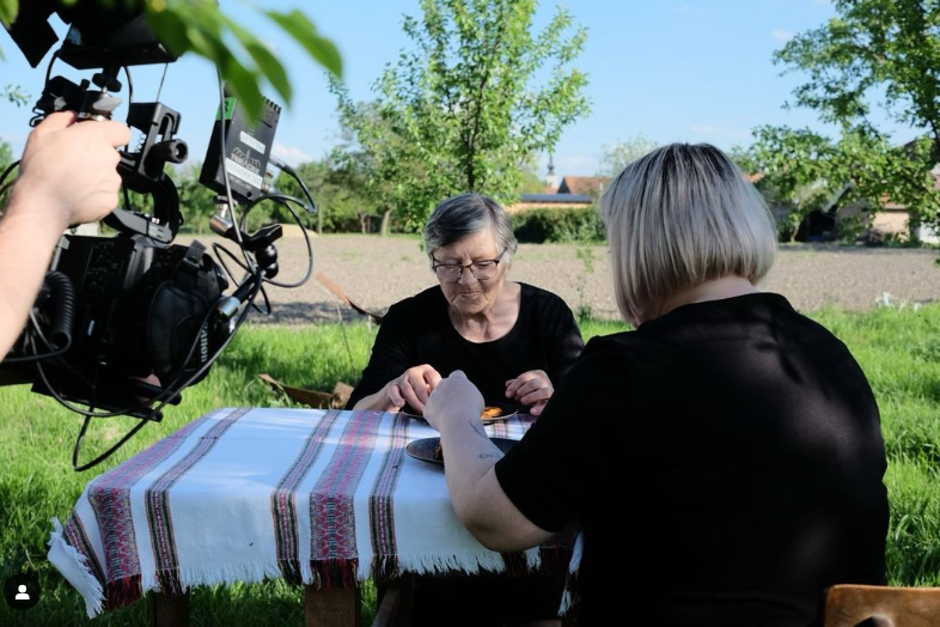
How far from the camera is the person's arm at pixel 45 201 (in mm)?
1246

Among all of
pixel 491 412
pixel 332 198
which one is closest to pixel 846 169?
pixel 491 412

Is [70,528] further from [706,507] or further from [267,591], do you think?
[267,591]

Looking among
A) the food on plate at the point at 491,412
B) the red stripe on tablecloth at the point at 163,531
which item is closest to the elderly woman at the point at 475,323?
the food on plate at the point at 491,412

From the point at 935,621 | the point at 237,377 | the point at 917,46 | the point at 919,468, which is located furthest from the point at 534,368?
the point at 917,46

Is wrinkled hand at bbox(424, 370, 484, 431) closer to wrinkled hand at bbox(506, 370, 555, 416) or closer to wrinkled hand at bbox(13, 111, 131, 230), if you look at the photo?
wrinkled hand at bbox(506, 370, 555, 416)

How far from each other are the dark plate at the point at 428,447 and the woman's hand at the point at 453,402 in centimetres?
8

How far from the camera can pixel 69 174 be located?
51.3 inches

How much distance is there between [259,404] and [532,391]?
3.54 meters

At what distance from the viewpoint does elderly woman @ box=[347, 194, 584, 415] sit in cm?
318

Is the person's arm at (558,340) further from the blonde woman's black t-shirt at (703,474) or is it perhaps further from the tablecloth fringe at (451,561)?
the blonde woman's black t-shirt at (703,474)

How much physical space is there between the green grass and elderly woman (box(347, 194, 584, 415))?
3.06 ft

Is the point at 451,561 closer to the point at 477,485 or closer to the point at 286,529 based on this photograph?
the point at 477,485

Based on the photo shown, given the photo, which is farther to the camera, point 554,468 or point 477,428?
point 477,428

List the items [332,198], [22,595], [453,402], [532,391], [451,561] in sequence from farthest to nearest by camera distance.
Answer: [332,198]
[22,595]
[532,391]
[453,402]
[451,561]
